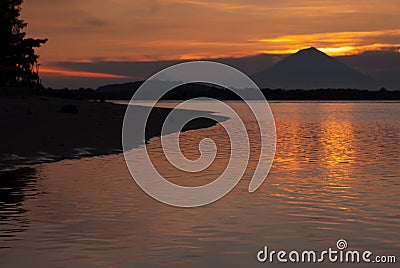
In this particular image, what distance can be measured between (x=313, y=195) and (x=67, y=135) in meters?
25.9

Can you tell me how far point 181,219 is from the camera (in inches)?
766

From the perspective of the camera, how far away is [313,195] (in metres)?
24.2

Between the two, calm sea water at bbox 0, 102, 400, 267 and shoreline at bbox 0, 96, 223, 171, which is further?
shoreline at bbox 0, 96, 223, 171

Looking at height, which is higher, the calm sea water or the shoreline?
the shoreline

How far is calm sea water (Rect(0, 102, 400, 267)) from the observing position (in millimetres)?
15414

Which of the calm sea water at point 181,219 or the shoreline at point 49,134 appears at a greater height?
the shoreline at point 49,134

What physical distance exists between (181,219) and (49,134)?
90.3ft

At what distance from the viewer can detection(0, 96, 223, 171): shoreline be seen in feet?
119

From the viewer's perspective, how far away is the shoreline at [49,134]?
36.3 meters

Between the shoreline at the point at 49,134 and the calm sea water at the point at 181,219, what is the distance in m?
4.40

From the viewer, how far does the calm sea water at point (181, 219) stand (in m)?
15.4

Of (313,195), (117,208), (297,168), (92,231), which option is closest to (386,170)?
(297,168)

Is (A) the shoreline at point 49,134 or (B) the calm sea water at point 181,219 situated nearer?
(B) the calm sea water at point 181,219

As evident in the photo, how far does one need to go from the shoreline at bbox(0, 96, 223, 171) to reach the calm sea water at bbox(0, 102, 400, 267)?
440 centimetres
